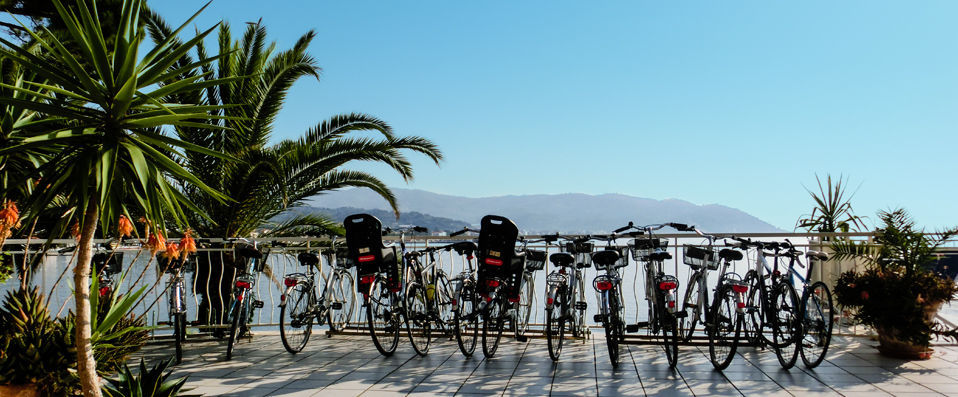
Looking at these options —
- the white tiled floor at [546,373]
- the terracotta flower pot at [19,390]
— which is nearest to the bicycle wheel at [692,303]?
the white tiled floor at [546,373]

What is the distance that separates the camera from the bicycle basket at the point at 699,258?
20.0 feet

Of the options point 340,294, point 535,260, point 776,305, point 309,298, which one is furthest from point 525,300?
point 776,305

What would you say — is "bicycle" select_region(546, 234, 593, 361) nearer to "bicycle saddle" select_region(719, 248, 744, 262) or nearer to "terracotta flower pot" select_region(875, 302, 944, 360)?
"bicycle saddle" select_region(719, 248, 744, 262)

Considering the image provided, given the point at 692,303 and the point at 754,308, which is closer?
the point at 754,308

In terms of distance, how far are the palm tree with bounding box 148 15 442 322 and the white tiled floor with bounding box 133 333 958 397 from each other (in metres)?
3.53

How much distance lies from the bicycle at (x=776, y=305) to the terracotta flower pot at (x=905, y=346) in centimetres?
100

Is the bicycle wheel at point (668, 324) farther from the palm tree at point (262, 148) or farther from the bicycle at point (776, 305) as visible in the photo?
the palm tree at point (262, 148)

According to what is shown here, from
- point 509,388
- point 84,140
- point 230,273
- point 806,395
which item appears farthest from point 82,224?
point 230,273

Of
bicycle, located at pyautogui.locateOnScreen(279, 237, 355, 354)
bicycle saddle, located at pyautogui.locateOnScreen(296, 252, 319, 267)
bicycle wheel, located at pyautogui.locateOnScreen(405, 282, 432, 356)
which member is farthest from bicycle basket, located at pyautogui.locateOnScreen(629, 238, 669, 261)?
bicycle saddle, located at pyautogui.locateOnScreen(296, 252, 319, 267)

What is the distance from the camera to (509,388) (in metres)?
5.20

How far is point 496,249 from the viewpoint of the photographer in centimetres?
620

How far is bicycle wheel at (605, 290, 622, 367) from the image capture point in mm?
5750

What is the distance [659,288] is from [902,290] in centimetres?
218

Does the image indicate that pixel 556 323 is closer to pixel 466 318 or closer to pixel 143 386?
pixel 466 318
